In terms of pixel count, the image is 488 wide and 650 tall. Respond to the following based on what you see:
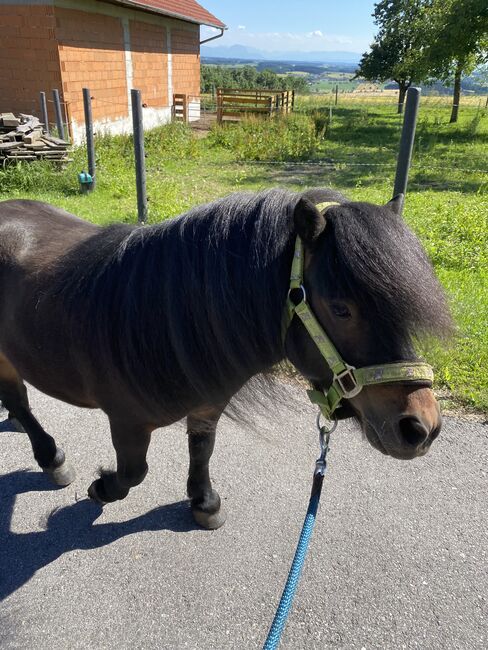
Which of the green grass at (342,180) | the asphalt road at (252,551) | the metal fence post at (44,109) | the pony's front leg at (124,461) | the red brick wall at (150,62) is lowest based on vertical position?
the asphalt road at (252,551)

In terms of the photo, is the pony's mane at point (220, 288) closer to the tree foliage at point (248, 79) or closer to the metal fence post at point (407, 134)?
the metal fence post at point (407, 134)

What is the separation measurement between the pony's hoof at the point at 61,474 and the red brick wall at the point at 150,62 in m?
14.9

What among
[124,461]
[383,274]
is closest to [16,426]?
[124,461]

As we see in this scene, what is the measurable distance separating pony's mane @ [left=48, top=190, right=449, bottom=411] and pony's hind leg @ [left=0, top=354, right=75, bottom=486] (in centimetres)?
98

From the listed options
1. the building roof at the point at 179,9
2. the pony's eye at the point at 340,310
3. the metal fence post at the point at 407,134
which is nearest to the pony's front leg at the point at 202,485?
the pony's eye at the point at 340,310

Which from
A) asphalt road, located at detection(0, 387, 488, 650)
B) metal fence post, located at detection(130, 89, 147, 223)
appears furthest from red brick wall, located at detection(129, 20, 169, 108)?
asphalt road, located at detection(0, 387, 488, 650)

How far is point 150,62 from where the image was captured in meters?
15.9

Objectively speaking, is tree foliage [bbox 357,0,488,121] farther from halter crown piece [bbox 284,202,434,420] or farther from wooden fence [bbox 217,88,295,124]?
halter crown piece [bbox 284,202,434,420]

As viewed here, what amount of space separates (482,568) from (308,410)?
4.45ft

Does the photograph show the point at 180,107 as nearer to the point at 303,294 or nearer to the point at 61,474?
the point at 61,474

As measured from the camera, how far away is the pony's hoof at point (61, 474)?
8.18 feet

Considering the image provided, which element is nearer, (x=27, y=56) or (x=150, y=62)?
(x=27, y=56)

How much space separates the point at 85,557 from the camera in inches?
83.6

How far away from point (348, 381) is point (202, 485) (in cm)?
127
